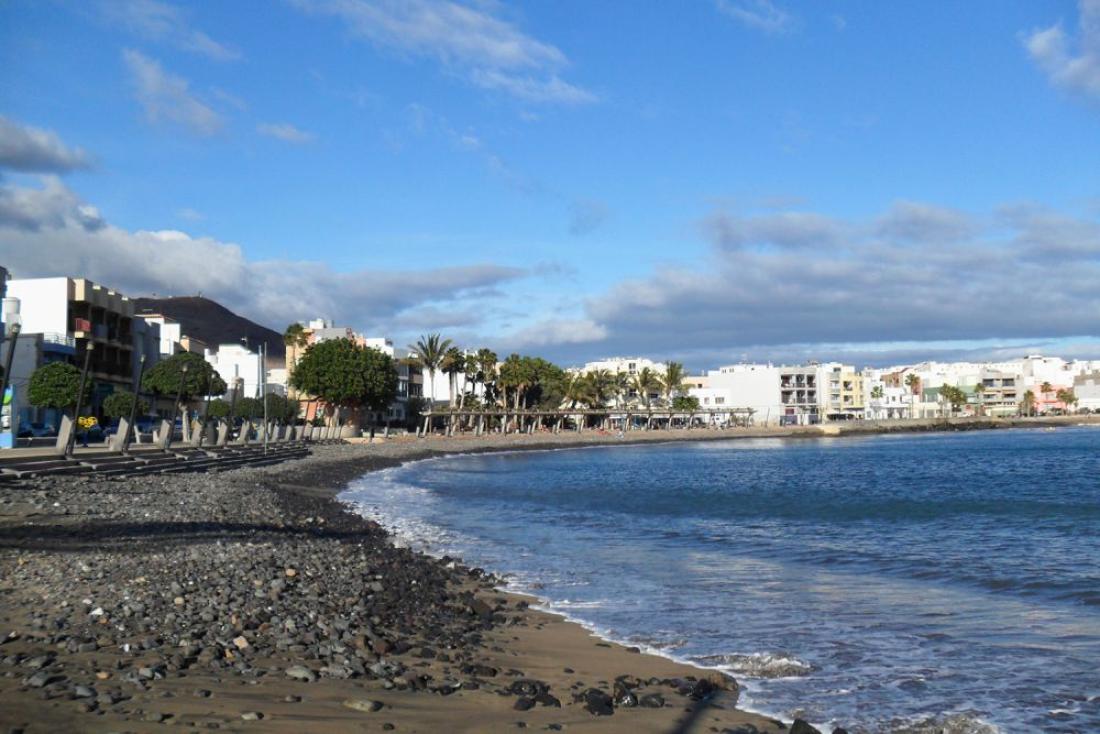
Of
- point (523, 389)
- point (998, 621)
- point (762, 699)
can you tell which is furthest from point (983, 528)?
point (523, 389)

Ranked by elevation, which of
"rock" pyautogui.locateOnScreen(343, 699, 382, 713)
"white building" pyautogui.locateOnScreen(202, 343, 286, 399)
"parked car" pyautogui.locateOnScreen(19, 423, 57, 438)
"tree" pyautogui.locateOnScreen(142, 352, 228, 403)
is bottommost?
"rock" pyautogui.locateOnScreen(343, 699, 382, 713)

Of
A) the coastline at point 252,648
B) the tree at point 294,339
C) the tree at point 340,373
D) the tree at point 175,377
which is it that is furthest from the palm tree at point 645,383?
the coastline at point 252,648

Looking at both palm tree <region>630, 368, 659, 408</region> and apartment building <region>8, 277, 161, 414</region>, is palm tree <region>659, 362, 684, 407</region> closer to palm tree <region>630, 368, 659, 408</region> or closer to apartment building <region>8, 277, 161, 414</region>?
palm tree <region>630, 368, 659, 408</region>

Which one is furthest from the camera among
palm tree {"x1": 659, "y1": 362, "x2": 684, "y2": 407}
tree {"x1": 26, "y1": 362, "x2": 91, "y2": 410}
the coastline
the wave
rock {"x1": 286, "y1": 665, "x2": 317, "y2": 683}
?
palm tree {"x1": 659, "y1": 362, "x2": 684, "y2": 407}

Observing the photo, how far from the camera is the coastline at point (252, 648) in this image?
646cm

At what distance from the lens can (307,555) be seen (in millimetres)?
14820

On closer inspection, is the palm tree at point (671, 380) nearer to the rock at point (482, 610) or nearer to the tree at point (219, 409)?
the tree at point (219, 409)

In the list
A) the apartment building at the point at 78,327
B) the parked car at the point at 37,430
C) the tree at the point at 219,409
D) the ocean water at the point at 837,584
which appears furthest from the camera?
the tree at the point at 219,409

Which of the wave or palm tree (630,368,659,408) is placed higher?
palm tree (630,368,659,408)

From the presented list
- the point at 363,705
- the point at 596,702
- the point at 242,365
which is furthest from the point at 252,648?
the point at 242,365

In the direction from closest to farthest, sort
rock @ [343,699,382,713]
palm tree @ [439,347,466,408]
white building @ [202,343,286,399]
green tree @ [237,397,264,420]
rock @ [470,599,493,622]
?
rock @ [343,699,382,713] → rock @ [470,599,493,622] → green tree @ [237,397,264,420] → white building @ [202,343,286,399] → palm tree @ [439,347,466,408]

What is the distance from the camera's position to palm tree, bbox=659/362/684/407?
551 ft

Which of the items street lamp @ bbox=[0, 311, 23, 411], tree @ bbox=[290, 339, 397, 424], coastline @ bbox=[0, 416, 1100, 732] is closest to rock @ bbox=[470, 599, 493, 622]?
coastline @ bbox=[0, 416, 1100, 732]

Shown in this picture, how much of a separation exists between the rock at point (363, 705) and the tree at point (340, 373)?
8572 centimetres
